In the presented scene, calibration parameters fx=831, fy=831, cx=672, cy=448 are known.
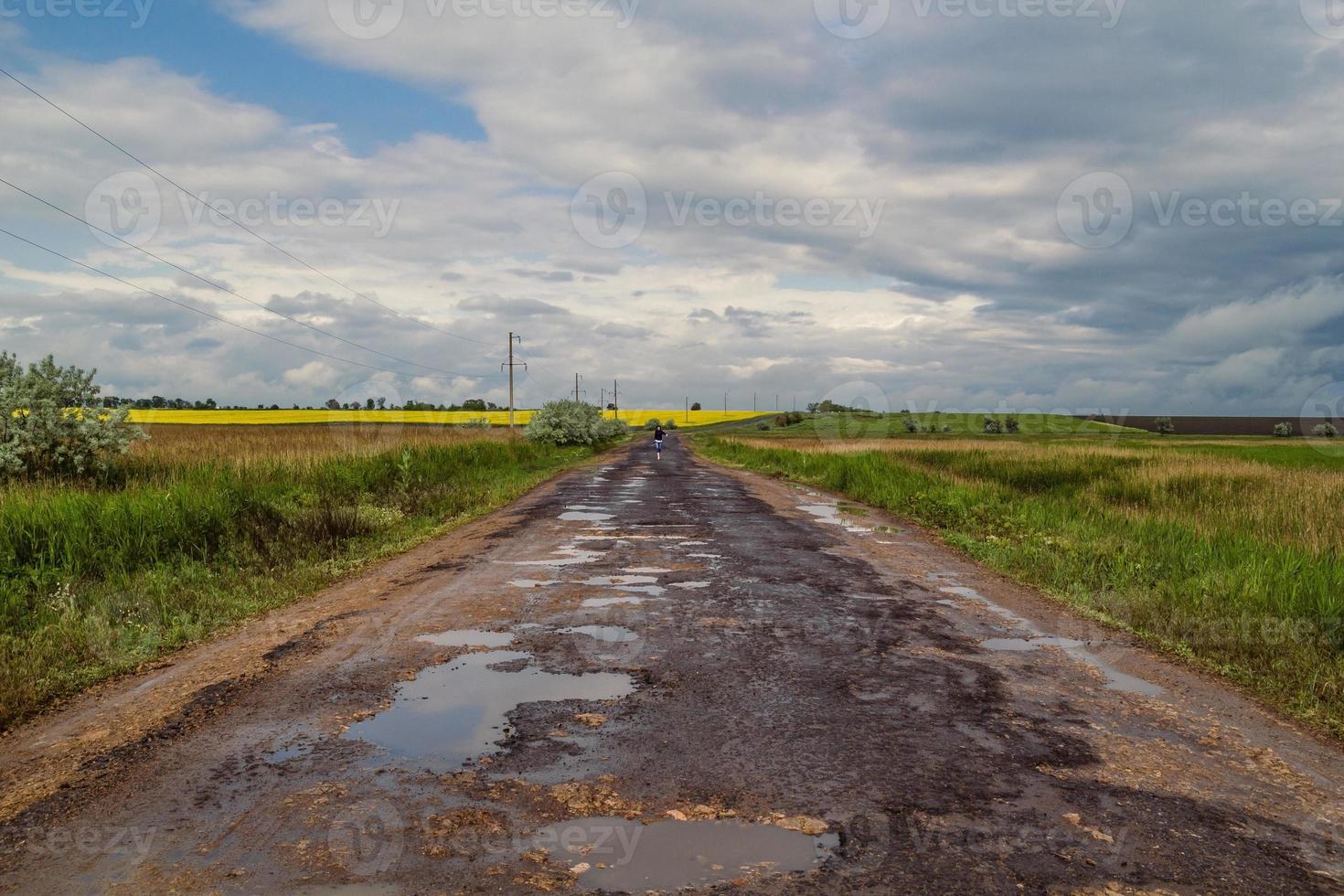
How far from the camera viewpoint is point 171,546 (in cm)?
1034

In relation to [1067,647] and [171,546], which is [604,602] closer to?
[1067,647]

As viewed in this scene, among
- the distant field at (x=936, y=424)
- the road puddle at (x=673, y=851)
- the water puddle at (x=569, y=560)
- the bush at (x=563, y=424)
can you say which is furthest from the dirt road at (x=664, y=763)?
the distant field at (x=936, y=424)

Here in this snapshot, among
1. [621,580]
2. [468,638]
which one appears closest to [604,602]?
[621,580]

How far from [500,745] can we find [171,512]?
8152 mm

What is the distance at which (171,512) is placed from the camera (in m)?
10.6

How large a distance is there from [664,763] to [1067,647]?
14.3 feet

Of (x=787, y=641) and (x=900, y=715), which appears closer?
(x=900, y=715)

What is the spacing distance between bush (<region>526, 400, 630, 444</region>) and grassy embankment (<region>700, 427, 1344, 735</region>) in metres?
27.3

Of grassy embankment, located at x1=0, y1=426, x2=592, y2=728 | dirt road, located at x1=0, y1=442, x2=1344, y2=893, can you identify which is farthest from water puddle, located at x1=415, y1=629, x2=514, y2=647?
grassy embankment, located at x1=0, y1=426, x2=592, y2=728

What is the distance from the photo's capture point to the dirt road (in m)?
3.27

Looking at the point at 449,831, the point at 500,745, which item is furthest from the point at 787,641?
the point at 449,831

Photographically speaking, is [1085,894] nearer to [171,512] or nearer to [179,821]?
[179,821]

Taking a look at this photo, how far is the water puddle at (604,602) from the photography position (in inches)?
318

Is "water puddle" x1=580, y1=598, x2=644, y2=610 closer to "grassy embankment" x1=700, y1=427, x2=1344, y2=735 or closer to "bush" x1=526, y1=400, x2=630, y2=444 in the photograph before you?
"grassy embankment" x1=700, y1=427, x2=1344, y2=735
